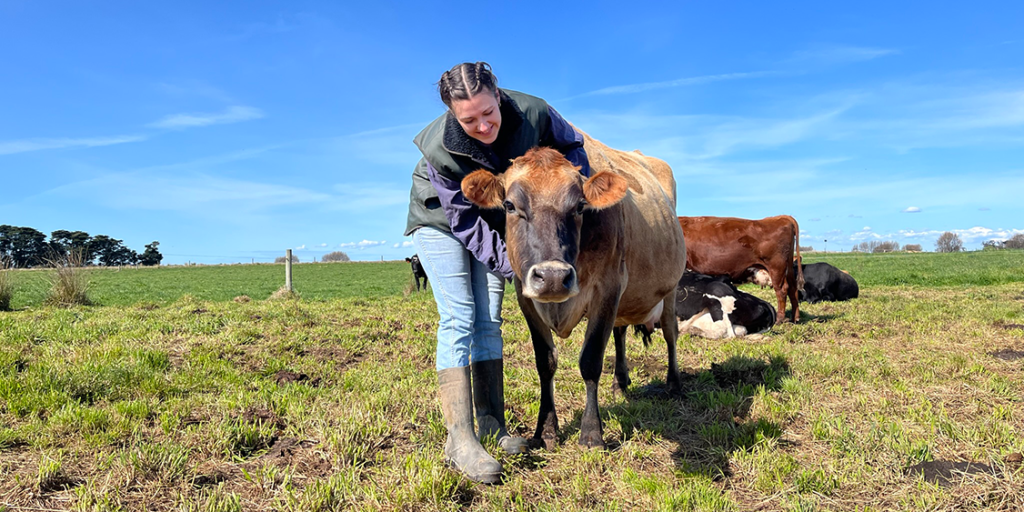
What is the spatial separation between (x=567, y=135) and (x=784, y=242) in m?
8.51

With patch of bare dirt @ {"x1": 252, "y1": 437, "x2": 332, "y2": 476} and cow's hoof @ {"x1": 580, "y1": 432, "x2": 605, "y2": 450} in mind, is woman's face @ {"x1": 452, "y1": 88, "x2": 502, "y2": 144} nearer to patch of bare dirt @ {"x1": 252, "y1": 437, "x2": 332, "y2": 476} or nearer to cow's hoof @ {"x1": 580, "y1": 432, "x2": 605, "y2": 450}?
cow's hoof @ {"x1": 580, "y1": 432, "x2": 605, "y2": 450}

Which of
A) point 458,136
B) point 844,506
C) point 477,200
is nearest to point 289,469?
point 477,200

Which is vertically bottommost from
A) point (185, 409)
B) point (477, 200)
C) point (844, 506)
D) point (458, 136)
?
point (844, 506)

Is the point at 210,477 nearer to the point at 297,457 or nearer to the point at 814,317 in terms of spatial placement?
the point at 297,457

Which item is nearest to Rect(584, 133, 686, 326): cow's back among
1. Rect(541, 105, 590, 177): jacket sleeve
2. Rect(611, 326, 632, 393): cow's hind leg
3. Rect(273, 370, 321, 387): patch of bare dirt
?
Rect(611, 326, 632, 393): cow's hind leg

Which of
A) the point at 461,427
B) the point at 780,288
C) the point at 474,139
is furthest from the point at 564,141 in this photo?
the point at 780,288

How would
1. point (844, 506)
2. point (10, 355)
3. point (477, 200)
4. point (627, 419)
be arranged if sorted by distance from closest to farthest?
point (844, 506) < point (477, 200) < point (627, 419) < point (10, 355)

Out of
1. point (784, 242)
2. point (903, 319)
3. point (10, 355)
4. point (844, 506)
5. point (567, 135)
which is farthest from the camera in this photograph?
point (784, 242)

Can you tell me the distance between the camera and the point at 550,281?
2.85m

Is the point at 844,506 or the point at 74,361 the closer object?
the point at 844,506

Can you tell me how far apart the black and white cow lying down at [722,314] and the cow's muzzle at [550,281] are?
5.82 meters

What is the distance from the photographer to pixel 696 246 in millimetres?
11438

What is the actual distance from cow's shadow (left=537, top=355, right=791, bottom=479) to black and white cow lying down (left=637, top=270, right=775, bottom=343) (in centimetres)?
226

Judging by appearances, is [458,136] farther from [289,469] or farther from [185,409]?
[185,409]
